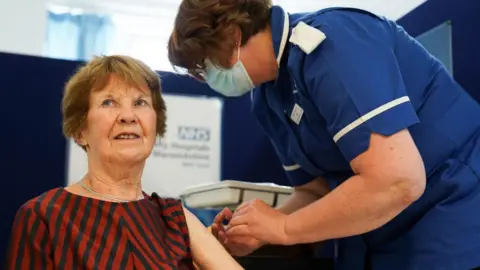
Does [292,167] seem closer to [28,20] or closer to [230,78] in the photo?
[230,78]

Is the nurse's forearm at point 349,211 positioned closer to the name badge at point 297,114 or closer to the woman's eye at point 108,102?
the name badge at point 297,114

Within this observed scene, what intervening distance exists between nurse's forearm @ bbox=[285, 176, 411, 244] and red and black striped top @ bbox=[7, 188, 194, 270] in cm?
25

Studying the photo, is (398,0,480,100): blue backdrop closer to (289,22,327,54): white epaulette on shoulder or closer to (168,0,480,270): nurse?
(168,0,480,270): nurse

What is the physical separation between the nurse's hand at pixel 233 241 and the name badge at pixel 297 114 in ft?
0.98

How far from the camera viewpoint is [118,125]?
1.32 metres

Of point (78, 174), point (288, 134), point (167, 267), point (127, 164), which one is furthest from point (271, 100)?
point (78, 174)

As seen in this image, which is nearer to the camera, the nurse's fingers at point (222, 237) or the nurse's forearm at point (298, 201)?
the nurse's fingers at point (222, 237)

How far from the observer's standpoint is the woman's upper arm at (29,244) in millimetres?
1148

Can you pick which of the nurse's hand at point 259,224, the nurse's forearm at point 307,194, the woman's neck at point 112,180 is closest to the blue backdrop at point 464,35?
the nurse's forearm at point 307,194

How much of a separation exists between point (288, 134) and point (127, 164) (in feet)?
1.55

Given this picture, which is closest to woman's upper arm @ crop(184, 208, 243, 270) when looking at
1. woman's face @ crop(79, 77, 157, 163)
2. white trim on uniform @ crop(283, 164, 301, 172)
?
woman's face @ crop(79, 77, 157, 163)

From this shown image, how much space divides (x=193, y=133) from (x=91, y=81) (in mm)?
758

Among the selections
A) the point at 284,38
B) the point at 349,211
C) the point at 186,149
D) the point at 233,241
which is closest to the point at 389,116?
the point at 349,211

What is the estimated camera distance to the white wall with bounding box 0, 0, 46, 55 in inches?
146
